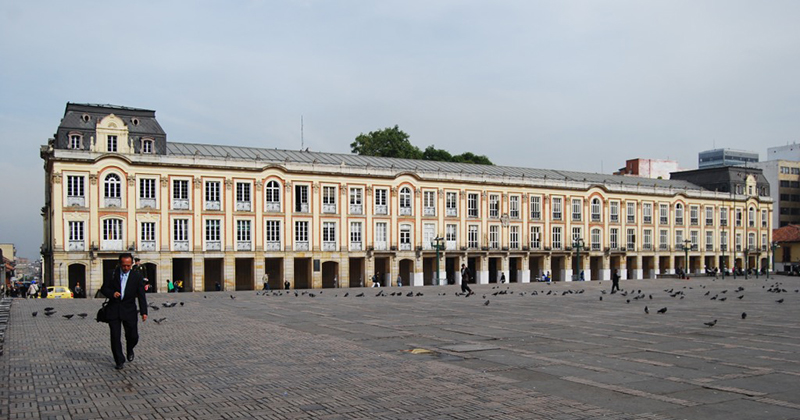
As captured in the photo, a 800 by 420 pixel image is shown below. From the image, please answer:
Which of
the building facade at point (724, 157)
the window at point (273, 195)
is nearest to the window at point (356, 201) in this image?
the window at point (273, 195)

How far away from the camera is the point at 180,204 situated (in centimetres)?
5912

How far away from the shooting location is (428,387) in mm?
11883

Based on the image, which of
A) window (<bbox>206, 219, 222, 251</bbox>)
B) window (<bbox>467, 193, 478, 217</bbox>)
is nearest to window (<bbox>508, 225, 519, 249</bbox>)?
window (<bbox>467, 193, 478, 217</bbox>)

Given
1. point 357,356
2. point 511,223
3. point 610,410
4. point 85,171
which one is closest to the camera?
point 610,410

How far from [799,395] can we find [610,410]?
336cm

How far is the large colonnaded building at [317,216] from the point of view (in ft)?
185

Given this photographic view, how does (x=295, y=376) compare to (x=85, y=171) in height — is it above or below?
below

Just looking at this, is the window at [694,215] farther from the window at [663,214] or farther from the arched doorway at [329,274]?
the arched doorway at [329,274]

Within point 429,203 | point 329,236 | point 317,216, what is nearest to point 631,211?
point 429,203

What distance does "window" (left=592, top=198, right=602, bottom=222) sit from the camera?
83.5 metres

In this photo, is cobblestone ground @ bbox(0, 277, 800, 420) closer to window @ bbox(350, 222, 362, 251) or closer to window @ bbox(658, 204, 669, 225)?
window @ bbox(350, 222, 362, 251)

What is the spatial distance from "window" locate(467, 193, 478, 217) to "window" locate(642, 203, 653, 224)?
991 inches

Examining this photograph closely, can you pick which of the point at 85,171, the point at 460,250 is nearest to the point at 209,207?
the point at 85,171

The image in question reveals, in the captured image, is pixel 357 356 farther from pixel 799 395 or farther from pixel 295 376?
pixel 799 395
